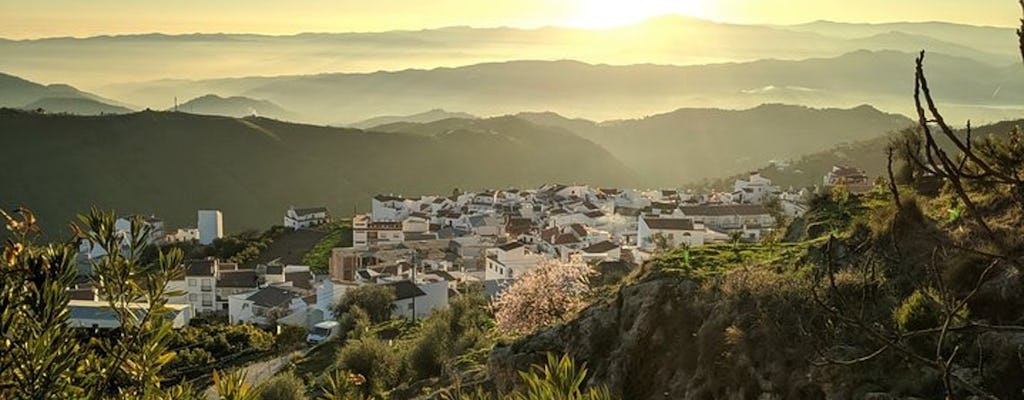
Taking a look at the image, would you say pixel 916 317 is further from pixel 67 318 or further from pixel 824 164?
pixel 824 164

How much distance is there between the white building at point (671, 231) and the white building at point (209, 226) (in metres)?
35.3

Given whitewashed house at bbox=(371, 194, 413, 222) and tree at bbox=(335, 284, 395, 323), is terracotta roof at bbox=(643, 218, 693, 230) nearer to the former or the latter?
tree at bbox=(335, 284, 395, 323)

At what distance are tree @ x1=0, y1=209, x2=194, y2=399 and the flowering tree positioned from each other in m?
16.9

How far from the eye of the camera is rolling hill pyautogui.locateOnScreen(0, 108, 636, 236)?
9238 centimetres

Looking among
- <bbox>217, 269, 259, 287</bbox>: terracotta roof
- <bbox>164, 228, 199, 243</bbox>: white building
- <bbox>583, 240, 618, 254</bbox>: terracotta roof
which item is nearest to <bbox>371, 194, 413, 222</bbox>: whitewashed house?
<bbox>164, 228, 199, 243</bbox>: white building

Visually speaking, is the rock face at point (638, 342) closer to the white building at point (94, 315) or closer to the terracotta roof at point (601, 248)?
the white building at point (94, 315)

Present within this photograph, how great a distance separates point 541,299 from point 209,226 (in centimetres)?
→ 5187

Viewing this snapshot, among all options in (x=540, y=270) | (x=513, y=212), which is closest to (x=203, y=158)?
(x=513, y=212)

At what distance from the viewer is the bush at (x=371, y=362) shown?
2338 cm

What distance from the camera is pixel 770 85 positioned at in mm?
171375

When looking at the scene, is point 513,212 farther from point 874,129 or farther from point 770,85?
point 770,85

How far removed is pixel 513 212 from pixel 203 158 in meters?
53.5

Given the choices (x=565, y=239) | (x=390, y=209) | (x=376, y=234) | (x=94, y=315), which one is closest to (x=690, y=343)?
(x=94, y=315)

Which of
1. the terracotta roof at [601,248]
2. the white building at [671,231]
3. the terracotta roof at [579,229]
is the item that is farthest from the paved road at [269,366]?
the terracotta roof at [579,229]
